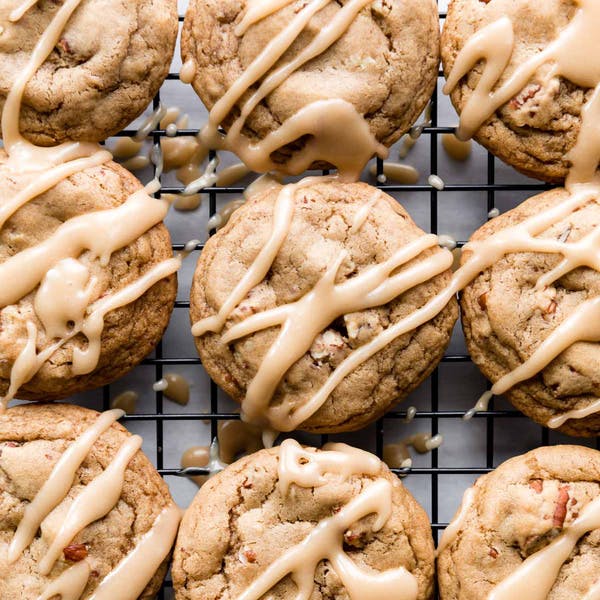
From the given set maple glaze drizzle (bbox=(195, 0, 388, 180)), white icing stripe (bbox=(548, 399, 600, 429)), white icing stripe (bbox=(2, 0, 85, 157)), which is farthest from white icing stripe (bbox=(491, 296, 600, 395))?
white icing stripe (bbox=(2, 0, 85, 157))

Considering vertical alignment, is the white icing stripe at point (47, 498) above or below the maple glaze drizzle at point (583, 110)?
below

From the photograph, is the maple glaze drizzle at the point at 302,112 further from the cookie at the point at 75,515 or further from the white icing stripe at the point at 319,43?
the cookie at the point at 75,515

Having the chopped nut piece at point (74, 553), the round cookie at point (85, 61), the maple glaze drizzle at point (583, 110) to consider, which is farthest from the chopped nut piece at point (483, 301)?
the chopped nut piece at point (74, 553)

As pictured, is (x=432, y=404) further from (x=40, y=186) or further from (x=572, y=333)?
(x=40, y=186)

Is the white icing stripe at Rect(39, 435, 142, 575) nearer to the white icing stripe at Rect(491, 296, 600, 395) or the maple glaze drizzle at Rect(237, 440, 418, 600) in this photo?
the maple glaze drizzle at Rect(237, 440, 418, 600)

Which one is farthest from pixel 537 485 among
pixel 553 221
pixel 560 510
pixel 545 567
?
pixel 553 221

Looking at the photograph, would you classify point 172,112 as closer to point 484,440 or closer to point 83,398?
point 83,398

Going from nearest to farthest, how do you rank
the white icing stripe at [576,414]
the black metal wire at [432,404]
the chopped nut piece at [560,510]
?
the chopped nut piece at [560,510] < the white icing stripe at [576,414] < the black metal wire at [432,404]
